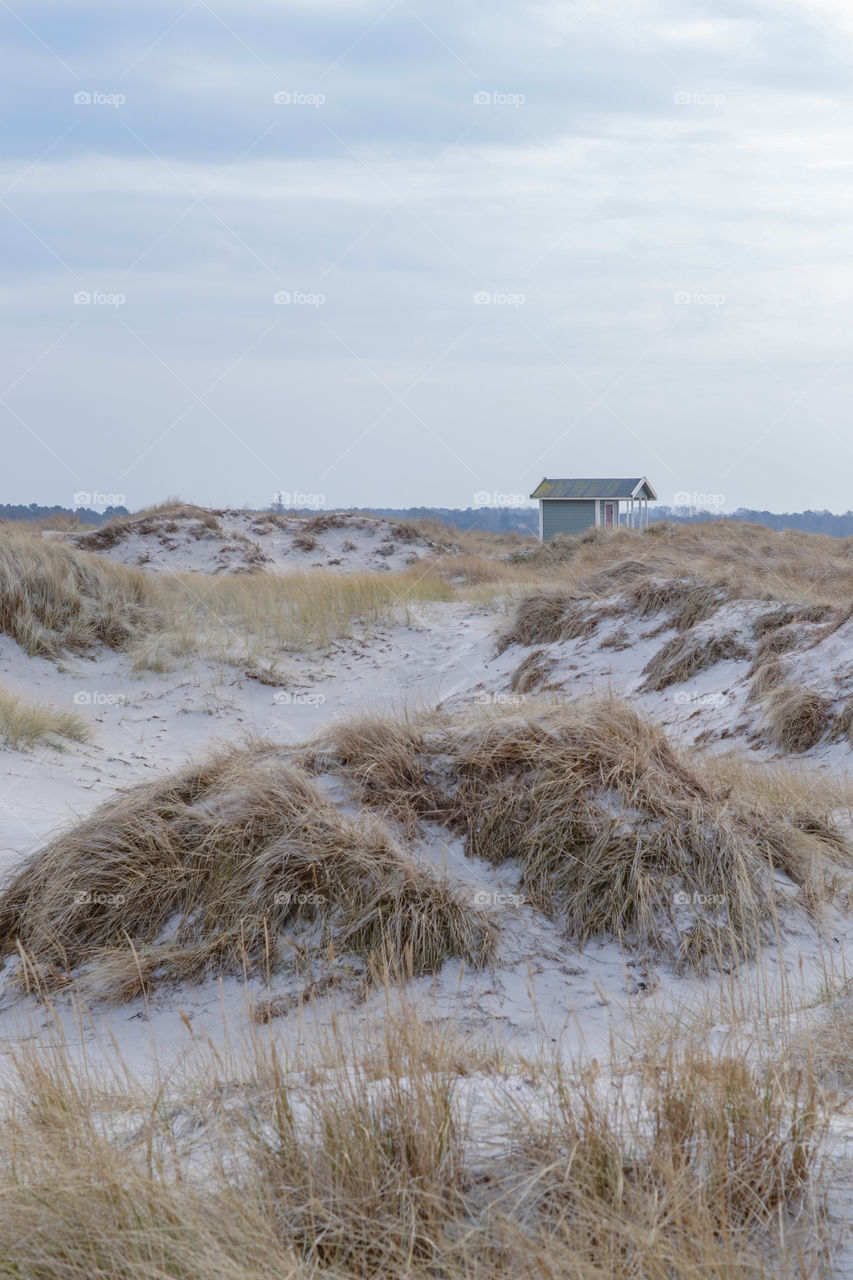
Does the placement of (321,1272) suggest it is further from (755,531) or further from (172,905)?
(755,531)

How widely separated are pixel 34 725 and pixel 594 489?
1346 inches

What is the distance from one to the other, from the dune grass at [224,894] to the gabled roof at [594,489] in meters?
35.7

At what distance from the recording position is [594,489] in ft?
131

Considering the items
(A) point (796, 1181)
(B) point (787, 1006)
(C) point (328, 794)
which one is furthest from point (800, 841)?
(A) point (796, 1181)

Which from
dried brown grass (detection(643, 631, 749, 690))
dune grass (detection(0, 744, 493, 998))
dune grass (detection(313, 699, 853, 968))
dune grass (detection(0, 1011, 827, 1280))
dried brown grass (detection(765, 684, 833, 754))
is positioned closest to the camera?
dune grass (detection(0, 1011, 827, 1280))

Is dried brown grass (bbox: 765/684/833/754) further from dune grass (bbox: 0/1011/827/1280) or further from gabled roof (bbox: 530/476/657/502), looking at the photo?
gabled roof (bbox: 530/476/657/502)

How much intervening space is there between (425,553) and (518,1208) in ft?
93.9

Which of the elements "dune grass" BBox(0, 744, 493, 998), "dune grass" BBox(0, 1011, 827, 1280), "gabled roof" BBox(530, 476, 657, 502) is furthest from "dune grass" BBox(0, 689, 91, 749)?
"gabled roof" BBox(530, 476, 657, 502)

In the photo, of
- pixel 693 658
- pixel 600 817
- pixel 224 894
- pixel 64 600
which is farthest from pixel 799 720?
pixel 64 600

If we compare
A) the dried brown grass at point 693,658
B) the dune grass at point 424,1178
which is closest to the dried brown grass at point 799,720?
the dried brown grass at point 693,658

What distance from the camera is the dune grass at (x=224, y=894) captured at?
4098 mm

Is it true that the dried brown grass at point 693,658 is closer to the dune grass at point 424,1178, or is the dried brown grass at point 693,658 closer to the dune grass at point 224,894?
the dune grass at point 224,894

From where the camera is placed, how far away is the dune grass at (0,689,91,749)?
310 inches

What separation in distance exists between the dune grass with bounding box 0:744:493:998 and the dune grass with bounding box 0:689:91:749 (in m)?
3.19
